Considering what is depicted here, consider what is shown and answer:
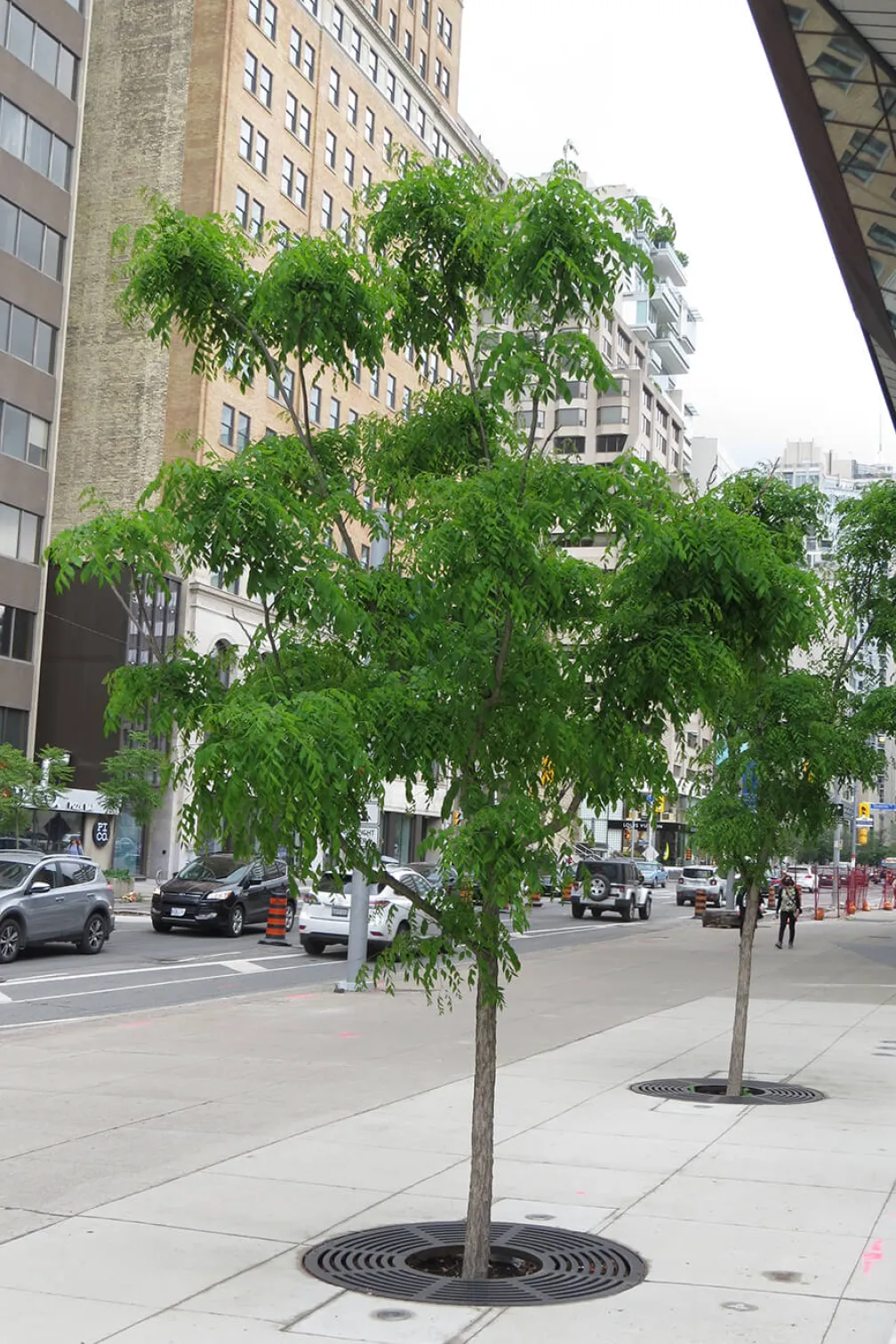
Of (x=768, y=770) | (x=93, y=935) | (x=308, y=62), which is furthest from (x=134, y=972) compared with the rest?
(x=308, y=62)

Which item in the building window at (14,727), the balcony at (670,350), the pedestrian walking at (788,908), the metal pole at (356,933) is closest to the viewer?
the metal pole at (356,933)

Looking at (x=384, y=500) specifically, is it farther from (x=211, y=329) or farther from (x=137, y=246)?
(x=137, y=246)

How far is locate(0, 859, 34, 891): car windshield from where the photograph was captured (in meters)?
24.5

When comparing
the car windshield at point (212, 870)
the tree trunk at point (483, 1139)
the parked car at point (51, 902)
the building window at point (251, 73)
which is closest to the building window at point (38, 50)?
the building window at point (251, 73)

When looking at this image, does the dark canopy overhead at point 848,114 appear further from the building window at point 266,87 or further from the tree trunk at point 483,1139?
the building window at point 266,87

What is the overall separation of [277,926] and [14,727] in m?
21.1

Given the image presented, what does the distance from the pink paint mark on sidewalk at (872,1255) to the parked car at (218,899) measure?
82.4 ft

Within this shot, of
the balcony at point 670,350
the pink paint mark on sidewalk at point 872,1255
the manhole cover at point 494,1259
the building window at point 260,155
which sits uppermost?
the balcony at point 670,350

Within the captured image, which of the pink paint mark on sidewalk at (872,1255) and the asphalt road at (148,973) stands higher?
the pink paint mark on sidewalk at (872,1255)

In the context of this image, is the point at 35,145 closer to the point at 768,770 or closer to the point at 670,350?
the point at 768,770

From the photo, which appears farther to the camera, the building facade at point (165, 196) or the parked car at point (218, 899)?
the building facade at point (165, 196)

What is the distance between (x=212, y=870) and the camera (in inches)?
1345

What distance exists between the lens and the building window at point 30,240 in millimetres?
47531

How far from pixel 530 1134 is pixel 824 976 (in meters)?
18.4
